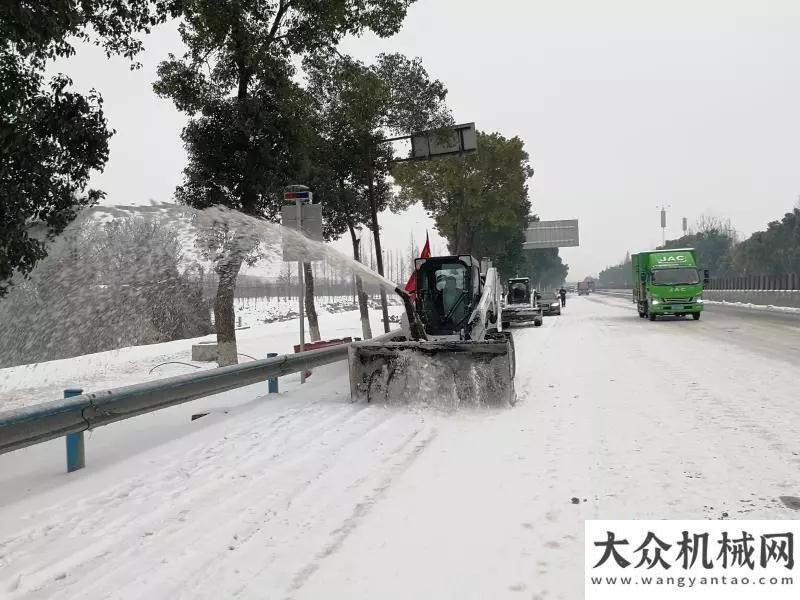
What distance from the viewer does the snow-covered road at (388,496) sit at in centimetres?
321

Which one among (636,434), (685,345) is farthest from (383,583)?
(685,345)

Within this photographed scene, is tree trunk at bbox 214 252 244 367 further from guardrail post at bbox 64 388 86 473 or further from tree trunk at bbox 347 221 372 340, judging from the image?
guardrail post at bbox 64 388 86 473

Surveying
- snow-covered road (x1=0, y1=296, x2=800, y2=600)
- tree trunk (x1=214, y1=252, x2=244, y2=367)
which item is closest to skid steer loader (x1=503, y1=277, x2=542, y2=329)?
tree trunk (x1=214, y1=252, x2=244, y2=367)

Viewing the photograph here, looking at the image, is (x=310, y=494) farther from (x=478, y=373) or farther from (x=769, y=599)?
(x=478, y=373)

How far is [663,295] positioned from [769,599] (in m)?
23.9

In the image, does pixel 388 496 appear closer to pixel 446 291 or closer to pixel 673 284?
pixel 446 291

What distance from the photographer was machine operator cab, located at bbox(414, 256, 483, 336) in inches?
431

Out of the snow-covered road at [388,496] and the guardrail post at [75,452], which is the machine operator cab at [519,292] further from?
the guardrail post at [75,452]

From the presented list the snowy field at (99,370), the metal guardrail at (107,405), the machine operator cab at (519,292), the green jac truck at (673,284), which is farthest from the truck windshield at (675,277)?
the metal guardrail at (107,405)

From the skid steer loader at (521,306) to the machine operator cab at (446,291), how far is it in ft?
50.1

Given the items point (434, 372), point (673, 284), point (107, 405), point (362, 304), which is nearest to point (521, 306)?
point (673, 284)

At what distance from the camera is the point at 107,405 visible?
17.1ft

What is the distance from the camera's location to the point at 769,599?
3072mm

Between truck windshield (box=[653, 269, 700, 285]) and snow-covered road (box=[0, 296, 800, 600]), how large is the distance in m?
18.4
